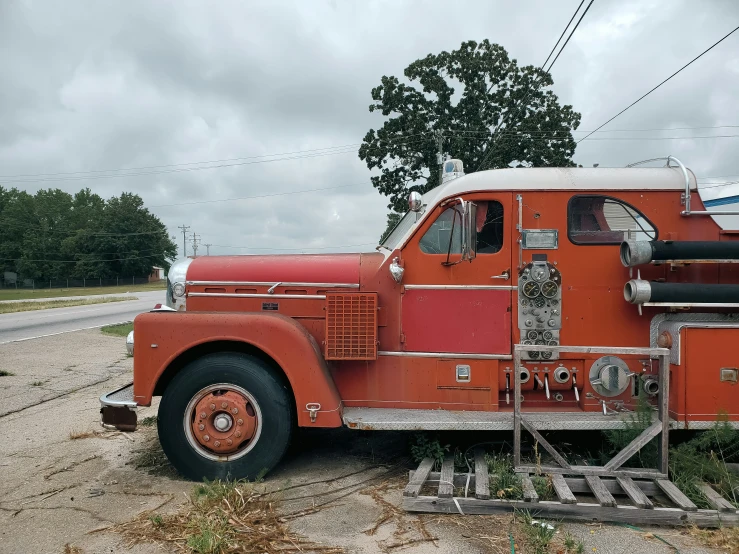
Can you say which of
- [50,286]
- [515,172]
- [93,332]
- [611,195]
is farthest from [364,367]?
[50,286]

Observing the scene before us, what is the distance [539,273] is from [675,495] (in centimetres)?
172

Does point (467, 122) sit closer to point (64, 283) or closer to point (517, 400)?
point (517, 400)

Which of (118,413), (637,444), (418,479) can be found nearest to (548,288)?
(637,444)

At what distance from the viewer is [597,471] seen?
384 cm

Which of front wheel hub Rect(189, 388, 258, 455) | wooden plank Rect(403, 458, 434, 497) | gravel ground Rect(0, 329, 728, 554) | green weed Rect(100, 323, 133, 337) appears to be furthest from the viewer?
green weed Rect(100, 323, 133, 337)

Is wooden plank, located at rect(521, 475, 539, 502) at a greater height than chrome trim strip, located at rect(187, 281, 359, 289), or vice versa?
chrome trim strip, located at rect(187, 281, 359, 289)

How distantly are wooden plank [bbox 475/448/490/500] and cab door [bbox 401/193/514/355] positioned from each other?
2.73ft

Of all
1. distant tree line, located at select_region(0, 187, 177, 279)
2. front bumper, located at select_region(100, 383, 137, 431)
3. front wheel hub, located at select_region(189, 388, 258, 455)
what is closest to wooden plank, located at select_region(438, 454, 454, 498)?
front wheel hub, located at select_region(189, 388, 258, 455)

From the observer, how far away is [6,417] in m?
6.47

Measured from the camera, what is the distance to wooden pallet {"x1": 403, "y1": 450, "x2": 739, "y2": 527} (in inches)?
134

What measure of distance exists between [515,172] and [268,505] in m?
3.06

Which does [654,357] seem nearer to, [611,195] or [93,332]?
[611,195]

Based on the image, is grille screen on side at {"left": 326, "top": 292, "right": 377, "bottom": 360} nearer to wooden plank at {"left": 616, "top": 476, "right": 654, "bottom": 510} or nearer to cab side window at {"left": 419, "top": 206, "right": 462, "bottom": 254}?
cab side window at {"left": 419, "top": 206, "right": 462, "bottom": 254}

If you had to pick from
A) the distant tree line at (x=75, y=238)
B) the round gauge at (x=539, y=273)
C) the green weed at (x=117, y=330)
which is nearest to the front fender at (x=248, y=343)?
the round gauge at (x=539, y=273)
